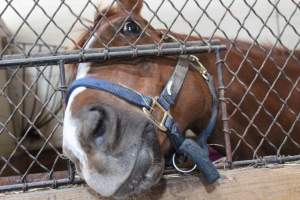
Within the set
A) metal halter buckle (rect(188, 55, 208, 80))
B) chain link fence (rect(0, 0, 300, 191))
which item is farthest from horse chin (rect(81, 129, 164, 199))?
metal halter buckle (rect(188, 55, 208, 80))

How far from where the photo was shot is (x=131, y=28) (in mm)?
1319

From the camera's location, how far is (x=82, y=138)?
1.01m

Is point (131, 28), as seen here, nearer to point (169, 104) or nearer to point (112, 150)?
A: point (169, 104)

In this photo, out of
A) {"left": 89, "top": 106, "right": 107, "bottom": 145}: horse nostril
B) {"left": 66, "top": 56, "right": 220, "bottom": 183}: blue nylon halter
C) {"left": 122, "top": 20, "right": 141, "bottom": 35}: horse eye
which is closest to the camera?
{"left": 89, "top": 106, "right": 107, "bottom": 145}: horse nostril

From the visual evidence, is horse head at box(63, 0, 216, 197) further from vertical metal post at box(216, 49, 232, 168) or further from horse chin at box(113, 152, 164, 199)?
vertical metal post at box(216, 49, 232, 168)

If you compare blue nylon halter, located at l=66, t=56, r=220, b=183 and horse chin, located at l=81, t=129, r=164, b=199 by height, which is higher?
blue nylon halter, located at l=66, t=56, r=220, b=183

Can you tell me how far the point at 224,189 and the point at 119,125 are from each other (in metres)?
0.27

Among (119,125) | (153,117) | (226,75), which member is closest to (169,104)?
(153,117)

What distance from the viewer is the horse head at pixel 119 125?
101 cm

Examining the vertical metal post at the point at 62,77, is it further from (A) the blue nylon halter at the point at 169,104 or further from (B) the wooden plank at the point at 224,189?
(B) the wooden plank at the point at 224,189

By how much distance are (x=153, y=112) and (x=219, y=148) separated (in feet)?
1.17

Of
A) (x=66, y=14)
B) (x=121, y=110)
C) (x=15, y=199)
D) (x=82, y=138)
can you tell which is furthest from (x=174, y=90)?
(x=66, y=14)

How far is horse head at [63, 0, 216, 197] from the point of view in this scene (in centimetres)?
101

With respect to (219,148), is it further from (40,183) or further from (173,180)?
(40,183)
